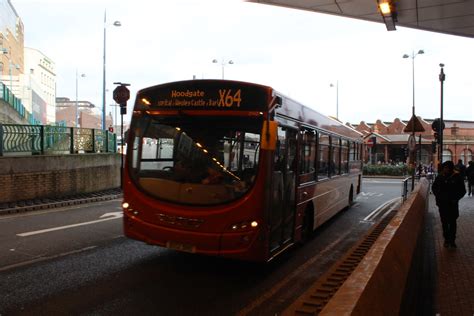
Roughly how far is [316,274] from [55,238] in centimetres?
547

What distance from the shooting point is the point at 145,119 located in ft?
24.2

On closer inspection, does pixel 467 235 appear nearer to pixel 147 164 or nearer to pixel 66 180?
pixel 147 164

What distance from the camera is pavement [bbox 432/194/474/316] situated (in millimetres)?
5688

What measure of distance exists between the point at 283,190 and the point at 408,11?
5724 mm

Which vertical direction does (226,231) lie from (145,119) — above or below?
below

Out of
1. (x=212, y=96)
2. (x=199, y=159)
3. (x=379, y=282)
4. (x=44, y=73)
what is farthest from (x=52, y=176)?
(x=44, y=73)

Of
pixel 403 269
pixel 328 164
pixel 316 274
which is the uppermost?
pixel 328 164

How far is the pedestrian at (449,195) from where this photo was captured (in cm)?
887

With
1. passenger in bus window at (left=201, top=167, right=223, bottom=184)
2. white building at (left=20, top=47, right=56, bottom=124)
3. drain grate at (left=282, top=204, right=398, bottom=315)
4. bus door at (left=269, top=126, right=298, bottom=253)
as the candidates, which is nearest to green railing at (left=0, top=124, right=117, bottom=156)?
passenger in bus window at (left=201, top=167, right=223, bottom=184)

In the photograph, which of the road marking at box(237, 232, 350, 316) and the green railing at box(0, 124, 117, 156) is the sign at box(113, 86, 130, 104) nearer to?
the green railing at box(0, 124, 117, 156)

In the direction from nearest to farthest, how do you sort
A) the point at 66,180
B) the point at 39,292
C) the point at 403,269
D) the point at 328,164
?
1. the point at 403,269
2. the point at 39,292
3. the point at 328,164
4. the point at 66,180

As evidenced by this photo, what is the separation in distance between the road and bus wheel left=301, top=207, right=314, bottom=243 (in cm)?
22

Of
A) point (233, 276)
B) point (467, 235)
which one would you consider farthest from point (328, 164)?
point (233, 276)

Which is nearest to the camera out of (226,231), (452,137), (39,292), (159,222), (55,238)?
(39,292)
